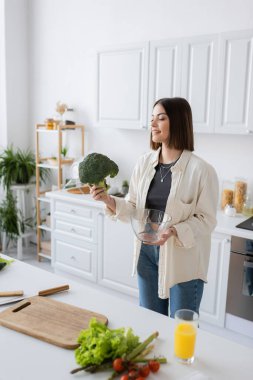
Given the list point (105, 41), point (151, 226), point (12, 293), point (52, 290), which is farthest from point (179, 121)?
point (105, 41)

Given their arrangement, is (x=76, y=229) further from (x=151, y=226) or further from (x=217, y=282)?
(x=151, y=226)

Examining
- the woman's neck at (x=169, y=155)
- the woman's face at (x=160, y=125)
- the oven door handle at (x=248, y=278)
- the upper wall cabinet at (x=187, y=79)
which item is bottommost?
the oven door handle at (x=248, y=278)

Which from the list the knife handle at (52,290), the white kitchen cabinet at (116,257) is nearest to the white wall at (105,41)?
the white kitchen cabinet at (116,257)

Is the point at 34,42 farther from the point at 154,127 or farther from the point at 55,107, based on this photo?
the point at 154,127

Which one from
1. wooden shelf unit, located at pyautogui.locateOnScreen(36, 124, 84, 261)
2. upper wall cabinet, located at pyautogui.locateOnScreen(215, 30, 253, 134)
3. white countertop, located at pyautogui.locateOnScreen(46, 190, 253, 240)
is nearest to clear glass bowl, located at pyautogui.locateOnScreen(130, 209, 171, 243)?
white countertop, located at pyautogui.locateOnScreen(46, 190, 253, 240)

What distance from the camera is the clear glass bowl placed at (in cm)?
152

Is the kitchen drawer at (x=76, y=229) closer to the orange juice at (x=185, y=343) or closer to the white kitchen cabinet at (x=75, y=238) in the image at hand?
the white kitchen cabinet at (x=75, y=238)

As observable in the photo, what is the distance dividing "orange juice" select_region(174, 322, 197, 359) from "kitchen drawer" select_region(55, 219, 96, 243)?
7.03 feet

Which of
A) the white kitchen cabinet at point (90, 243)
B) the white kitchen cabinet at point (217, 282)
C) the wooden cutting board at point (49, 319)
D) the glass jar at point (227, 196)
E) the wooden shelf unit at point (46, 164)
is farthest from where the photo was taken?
the wooden shelf unit at point (46, 164)

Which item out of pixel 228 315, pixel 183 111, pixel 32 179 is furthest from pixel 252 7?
pixel 32 179

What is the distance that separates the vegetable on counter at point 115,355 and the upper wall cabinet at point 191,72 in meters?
1.89

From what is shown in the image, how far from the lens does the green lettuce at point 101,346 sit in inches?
40.8

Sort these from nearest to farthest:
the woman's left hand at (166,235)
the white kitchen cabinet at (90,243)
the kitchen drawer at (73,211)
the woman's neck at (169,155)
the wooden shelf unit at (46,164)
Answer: the woman's left hand at (166,235) → the woman's neck at (169,155) → the white kitchen cabinet at (90,243) → the kitchen drawer at (73,211) → the wooden shelf unit at (46,164)

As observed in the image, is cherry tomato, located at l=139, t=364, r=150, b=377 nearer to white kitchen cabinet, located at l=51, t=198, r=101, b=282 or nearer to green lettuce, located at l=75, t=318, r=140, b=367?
green lettuce, located at l=75, t=318, r=140, b=367
